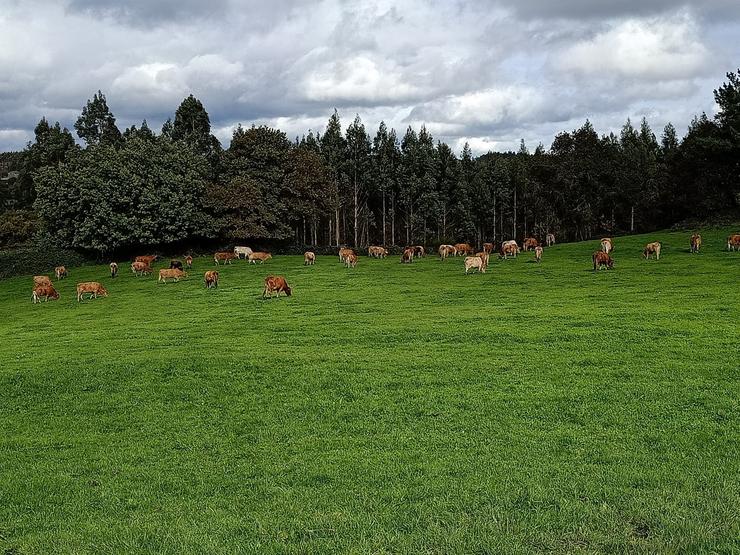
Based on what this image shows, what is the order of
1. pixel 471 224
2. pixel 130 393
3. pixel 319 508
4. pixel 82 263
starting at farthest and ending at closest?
pixel 471 224 → pixel 82 263 → pixel 130 393 → pixel 319 508

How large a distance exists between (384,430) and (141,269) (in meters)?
35.2

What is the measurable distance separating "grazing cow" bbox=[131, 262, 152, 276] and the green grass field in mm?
17964

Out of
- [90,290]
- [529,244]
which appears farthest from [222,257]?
[529,244]

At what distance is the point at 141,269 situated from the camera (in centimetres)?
4312

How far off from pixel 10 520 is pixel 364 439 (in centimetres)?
534

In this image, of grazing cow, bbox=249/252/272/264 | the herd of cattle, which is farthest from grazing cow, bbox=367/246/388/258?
grazing cow, bbox=249/252/272/264

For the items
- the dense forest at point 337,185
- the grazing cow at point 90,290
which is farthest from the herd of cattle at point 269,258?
the dense forest at point 337,185

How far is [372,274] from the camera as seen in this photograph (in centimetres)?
3812

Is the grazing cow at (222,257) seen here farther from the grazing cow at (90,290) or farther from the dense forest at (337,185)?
the grazing cow at (90,290)

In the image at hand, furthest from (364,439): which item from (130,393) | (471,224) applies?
(471,224)

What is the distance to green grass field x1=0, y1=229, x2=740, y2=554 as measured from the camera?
7367mm

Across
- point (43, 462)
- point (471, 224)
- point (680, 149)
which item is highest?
point (680, 149)

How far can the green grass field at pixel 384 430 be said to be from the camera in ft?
24.2

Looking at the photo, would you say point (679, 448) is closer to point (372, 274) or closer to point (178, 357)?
point (178, 357)
